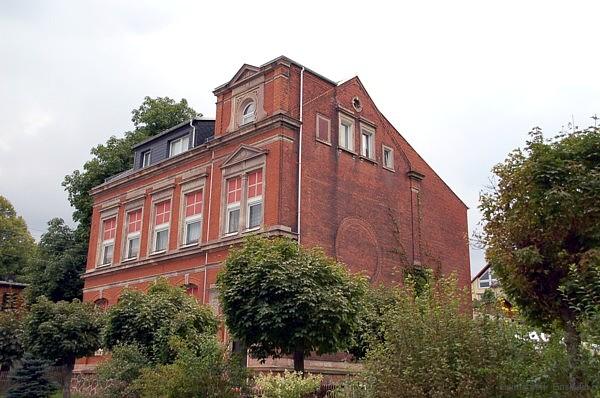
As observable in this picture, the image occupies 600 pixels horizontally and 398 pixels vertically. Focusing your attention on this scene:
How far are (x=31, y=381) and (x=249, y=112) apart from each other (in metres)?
14.1

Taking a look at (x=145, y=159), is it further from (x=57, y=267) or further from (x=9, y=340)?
(x=9, y=340)

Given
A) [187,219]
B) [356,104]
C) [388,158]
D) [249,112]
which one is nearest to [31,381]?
[187,219]

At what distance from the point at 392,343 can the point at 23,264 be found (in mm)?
55594

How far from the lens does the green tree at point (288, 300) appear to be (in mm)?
17547

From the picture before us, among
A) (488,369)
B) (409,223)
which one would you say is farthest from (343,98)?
(488,369)

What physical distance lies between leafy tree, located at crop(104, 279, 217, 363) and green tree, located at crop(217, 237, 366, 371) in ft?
10.9

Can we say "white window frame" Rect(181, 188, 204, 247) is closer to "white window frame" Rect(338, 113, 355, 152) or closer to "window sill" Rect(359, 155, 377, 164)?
"white window frame" Rect(338, 113, 355, 152)

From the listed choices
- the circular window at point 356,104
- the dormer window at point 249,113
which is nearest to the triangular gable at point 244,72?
the dormer window at point 249,113

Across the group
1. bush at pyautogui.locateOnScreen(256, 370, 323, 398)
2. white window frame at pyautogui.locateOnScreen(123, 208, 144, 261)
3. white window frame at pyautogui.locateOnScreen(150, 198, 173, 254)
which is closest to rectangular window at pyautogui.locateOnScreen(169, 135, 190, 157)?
white window frame at pyautogui.locateOnScreen(150, 198, 173, 254)

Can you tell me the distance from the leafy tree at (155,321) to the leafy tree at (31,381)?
4408mm

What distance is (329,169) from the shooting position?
28.4 meters

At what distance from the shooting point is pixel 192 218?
102 ft

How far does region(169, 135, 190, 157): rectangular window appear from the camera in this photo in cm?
3397

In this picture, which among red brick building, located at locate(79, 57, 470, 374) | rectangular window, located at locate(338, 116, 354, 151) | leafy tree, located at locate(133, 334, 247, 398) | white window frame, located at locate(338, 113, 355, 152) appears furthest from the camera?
rectangular window, located at locate(338, 116, 354, 151)
